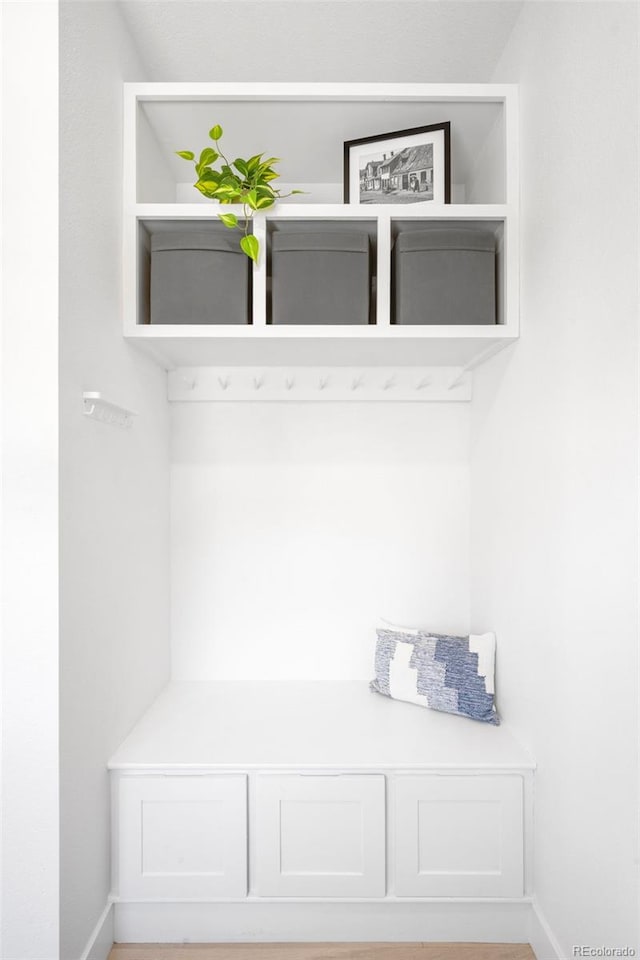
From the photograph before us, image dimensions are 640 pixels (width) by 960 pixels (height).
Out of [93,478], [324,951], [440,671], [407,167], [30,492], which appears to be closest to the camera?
[30,492]

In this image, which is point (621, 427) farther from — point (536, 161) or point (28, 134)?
point (28, 134)

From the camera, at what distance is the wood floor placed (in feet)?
5.35

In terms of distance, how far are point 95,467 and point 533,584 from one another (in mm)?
1213

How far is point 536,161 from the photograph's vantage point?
1.62 meters

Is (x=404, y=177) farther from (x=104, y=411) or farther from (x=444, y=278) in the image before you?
(x=104, y=411)

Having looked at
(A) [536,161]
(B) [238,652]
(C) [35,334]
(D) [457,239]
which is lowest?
(B) [238,652]

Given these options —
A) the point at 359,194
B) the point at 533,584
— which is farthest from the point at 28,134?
the point at 533,584

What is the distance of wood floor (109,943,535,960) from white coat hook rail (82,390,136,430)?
4.72ft

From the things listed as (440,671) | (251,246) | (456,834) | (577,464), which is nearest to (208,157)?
(251,246)

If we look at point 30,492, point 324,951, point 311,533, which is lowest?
point 324,951

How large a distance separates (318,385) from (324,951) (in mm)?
1771

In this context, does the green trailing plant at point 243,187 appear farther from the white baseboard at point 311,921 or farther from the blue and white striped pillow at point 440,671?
the white baseboard at point 311,921

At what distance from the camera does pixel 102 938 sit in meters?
1.58

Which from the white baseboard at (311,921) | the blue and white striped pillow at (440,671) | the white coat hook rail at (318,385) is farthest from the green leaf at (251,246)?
the white baseboard at (311,921)
